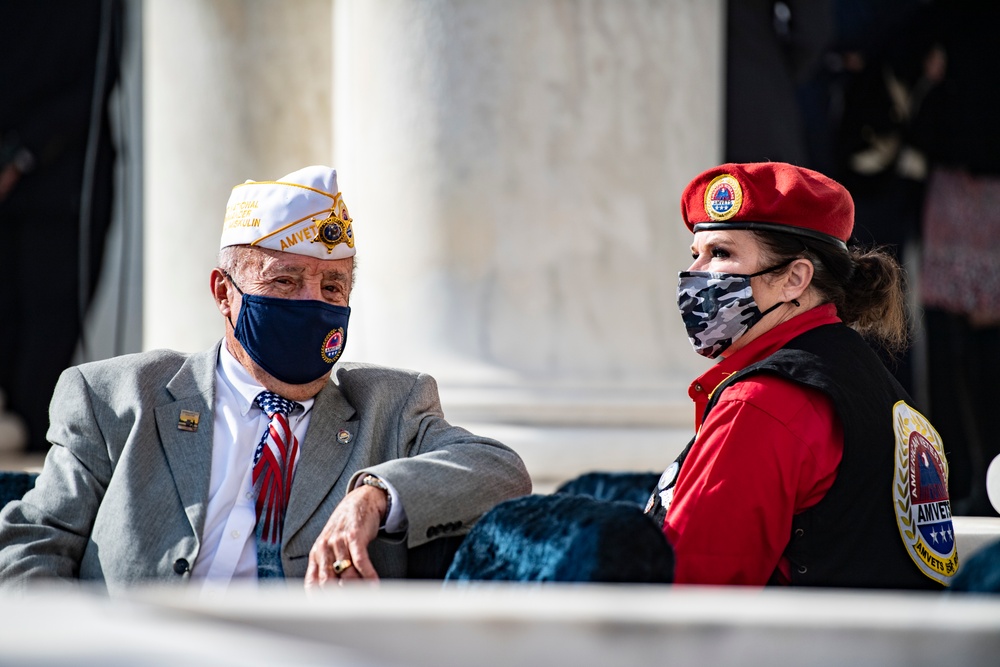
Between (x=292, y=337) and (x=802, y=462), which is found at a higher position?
(x=292, y=337)

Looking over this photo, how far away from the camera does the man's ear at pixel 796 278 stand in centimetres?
298

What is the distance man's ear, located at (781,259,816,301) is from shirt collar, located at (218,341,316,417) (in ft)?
4.09

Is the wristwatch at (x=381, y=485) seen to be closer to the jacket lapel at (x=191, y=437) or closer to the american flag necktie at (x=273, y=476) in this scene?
the american flag necktie at (x=273, y=476)

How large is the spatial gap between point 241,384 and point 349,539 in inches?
28.5

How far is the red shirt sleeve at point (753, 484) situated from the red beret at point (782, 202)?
0.52 meters

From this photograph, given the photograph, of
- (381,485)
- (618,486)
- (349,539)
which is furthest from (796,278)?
(349,539)

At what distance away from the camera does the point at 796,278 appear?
9.80ft

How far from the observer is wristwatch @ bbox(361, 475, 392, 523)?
284 cm

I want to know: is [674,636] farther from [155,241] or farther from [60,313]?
[60,313]

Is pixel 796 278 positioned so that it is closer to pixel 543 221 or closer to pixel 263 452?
pixel 263 452

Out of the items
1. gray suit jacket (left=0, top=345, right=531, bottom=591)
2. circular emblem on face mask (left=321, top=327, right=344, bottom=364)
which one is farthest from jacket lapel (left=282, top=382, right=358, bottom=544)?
circular emblem on face mask (left=321, top=327, right=344, bottom=364)

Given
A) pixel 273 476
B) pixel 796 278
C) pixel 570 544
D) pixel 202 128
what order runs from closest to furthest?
pixel 570 544 < pixel 796 278 < pixel 273 476 < pixel 202 128

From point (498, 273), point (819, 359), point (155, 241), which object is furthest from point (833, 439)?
point (155, 241)

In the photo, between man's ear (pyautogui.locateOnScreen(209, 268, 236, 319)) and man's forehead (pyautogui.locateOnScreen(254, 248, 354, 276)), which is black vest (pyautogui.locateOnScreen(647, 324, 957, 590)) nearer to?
man's forehead (pyautogui.locateOnScreen(254, 248, 354, 276))
